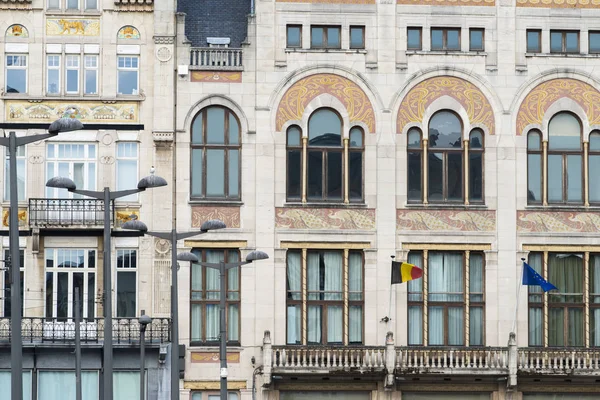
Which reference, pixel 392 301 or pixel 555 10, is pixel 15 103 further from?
pixel 555 10

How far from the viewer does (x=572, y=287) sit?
208 ft

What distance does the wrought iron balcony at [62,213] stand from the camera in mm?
61062

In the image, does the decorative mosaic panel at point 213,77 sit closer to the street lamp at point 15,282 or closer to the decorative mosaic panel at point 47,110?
the decorative mosaic panel at point 47,110

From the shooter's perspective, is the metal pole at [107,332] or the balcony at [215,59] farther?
the balcony at [215,59]

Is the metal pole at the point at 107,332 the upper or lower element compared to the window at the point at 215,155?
lower

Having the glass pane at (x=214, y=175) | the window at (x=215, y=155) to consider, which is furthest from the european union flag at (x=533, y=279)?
the glass pane at (x=214, y=175)

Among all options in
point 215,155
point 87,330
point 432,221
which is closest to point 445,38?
point 432,221

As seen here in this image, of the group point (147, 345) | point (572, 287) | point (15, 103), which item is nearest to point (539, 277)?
point (572, 287)

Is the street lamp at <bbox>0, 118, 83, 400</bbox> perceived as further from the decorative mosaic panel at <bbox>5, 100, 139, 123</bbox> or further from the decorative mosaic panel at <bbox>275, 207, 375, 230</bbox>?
the decorative mosaic panel at <bbox>275, 207, 375, 230</bbox>

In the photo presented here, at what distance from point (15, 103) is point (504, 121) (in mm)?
18426

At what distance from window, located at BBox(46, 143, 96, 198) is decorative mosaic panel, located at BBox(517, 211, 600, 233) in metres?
16.2


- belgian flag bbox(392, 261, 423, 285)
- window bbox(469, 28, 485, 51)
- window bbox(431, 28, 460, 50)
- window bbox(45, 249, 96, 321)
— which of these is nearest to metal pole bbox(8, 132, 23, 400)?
window bbox(45, 249, 96, 321)

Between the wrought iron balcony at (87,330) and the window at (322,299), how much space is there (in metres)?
4.86

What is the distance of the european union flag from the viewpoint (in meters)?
60.8
